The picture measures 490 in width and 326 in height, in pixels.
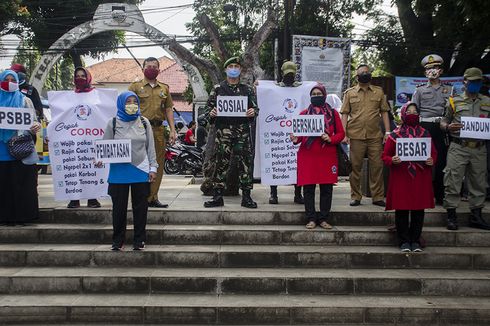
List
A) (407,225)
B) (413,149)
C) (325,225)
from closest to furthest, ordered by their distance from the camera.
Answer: (413,149)
(407,225)
(325,225)

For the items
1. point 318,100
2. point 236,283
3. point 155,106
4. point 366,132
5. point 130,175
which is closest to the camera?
point 236,283

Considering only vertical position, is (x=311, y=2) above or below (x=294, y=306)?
above

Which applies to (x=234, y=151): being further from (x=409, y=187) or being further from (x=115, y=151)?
(x=409, y=187)

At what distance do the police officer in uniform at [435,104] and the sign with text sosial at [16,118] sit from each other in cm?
504

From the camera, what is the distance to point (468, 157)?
20.9ft

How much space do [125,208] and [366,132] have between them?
3.39 m

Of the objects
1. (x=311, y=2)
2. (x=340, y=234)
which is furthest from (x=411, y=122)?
(x=311, y=2)

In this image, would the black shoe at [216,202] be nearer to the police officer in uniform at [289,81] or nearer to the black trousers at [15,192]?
the police officer in uniform at [289,81]

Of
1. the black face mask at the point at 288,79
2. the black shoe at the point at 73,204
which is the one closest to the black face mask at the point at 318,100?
the black face mask at the point at 288,79

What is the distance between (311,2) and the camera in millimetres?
18141

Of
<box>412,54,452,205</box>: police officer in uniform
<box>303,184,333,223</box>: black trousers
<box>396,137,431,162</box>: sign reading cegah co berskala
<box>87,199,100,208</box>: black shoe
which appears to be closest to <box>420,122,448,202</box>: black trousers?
<box>412,54,452,205</box>: police officer in uniform

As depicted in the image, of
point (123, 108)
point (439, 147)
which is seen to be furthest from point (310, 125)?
point (123, 108)

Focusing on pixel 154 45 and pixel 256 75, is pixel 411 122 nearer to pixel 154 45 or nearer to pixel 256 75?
pixel 256 75

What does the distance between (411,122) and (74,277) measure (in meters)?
4.11
